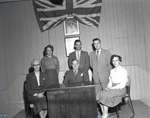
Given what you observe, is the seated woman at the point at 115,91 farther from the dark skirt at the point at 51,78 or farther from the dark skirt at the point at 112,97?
the dark skirt at the point at 51,78

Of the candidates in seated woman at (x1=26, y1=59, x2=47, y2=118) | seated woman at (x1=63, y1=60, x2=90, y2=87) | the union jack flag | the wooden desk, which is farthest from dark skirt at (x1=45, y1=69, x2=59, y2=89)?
the union jack flag

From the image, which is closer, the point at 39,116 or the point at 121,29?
the point at 39,116

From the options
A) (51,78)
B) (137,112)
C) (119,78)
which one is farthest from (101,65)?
(137,112)

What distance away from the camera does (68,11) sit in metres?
5.66

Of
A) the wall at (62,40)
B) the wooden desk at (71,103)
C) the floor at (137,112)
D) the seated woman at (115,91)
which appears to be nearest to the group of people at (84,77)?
the seated woman at (115,91)

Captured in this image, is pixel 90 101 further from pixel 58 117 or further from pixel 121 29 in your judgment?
pixel 121 29

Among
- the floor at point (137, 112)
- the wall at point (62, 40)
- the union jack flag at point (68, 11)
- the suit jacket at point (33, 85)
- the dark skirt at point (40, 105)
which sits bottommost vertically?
the floor at point (137, 112)

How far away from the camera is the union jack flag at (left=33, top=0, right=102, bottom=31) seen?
558 cm

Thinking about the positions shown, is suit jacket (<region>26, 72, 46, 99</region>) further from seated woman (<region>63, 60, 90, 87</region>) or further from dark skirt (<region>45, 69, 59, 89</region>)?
seated woman (<region>63, 60, 90, 87</region>)

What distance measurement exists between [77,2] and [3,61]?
231 centimetres

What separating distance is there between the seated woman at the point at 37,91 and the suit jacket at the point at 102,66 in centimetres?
110

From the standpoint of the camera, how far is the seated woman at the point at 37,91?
4328 millimetres

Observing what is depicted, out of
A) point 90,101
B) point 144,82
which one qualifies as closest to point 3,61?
point 90,101

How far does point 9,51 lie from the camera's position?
592cm
